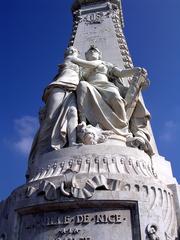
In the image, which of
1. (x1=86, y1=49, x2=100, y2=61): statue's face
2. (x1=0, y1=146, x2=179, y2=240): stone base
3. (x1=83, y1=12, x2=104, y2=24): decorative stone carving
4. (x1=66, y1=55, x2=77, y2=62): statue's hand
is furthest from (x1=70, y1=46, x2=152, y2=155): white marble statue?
(x1=83, y1=12, x2=104, y2=24): decorative stone carving

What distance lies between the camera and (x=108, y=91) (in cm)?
802

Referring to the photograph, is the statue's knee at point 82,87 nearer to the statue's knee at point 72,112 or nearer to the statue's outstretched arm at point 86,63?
the statue's knee at point 72,112

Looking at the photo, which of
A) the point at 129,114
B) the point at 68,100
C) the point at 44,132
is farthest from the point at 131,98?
the point at 44,132

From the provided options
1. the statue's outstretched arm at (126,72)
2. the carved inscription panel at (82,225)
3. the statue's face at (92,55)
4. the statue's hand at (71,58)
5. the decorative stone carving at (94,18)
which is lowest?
the carved inscription panel at (82,225)

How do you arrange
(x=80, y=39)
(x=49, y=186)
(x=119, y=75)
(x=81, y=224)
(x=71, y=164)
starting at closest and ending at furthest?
1. (x=81, y=224)
2. (x=49, y=186)
3. (x=71, y=164)
4. (x=119, y=75)
5. (x=80, y=39)

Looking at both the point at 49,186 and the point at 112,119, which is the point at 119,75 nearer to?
the point at 112,119

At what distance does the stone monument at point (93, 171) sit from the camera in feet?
19.0

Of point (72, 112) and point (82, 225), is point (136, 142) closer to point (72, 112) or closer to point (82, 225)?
point (72, 112)

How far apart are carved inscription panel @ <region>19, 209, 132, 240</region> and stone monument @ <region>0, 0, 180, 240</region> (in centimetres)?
2

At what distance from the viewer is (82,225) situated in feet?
18.8

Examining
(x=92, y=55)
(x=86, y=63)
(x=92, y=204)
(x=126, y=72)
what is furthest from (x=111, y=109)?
(x=92, y=204)

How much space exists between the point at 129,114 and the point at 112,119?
30.8 inches

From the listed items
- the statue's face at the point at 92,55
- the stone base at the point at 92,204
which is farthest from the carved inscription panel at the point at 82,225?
the statue's face at the point at 92,55

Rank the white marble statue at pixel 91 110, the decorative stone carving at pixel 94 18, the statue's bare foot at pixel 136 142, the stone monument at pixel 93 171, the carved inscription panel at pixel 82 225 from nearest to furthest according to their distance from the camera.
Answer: the carved inscription panel at pixel 82 225 < the stone monument at pixel 93 171 < the white marble statue at pixel 91 110 < the statue's bare foot at pixel 136 142 < the decorative stone carving at pixel 94 18
